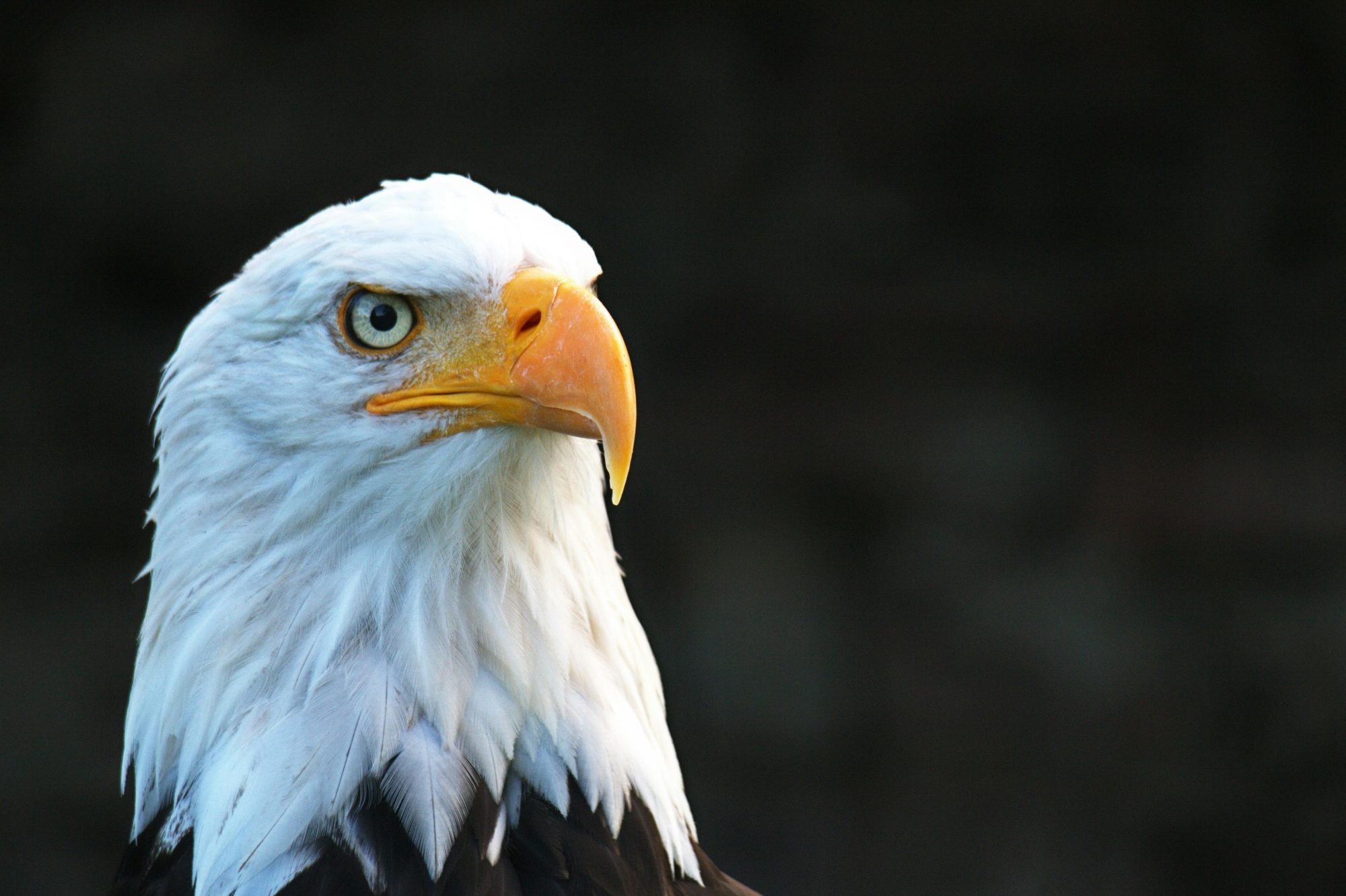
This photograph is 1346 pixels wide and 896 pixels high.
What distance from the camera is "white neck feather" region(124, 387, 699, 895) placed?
4.49 feet

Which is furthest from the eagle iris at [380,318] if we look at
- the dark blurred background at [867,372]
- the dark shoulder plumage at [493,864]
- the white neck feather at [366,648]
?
the dark blurred background at [867,372]

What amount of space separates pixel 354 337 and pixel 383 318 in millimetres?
40

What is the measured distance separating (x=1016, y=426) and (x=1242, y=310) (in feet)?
2.66

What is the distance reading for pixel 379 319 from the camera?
140 cm

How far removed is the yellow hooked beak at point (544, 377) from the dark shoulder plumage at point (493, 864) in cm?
41

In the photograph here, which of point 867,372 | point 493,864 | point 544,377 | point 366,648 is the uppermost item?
point 544,377

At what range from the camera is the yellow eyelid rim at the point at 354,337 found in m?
1.38

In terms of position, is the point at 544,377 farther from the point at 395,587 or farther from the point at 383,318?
the point at 395,587

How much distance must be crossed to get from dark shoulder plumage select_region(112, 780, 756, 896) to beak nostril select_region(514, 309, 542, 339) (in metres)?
0.50

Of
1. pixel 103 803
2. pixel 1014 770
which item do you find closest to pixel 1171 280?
pixel 1014 770

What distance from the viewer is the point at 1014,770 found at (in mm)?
4336

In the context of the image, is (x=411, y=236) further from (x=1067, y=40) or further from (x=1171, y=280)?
(x=1171, y=280)

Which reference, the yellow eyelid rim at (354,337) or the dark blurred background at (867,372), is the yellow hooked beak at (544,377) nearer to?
the yellow eyelid rim at (354,337)

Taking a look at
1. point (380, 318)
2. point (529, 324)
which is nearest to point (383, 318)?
point (380, 318)
